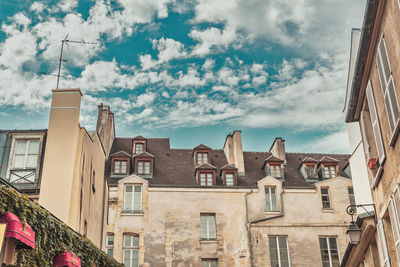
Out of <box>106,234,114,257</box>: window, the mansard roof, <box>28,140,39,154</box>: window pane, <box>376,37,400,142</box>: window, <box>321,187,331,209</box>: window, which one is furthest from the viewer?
the mansard roof

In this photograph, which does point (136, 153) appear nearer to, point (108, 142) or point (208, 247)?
point (108, 142)

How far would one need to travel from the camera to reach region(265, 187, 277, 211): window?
88.2ft

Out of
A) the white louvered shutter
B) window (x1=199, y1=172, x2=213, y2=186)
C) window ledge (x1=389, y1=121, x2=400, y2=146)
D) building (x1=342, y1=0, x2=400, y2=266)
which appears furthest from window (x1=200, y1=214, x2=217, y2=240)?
window ledge (x1=389, y1=121, x2=400, y2=146)

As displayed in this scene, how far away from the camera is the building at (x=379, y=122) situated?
798 centimetres

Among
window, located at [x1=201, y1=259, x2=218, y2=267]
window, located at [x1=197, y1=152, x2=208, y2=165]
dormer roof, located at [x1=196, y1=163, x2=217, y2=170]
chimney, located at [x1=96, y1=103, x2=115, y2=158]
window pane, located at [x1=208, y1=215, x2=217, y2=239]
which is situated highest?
chimney, located at [x1=96, y1=103, x2=115, y2=158]

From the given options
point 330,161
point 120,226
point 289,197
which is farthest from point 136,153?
point 330,161

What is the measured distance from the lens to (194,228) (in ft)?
84.7

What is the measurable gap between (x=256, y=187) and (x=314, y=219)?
3691 millimetres

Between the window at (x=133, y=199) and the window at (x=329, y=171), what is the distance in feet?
37.4

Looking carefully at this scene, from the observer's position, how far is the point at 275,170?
29000mm

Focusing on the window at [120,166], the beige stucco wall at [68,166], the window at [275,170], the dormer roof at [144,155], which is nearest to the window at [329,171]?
the window at [275,170]

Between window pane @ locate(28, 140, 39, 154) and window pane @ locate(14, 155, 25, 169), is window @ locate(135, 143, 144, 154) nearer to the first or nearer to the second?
window pane @ locate(28, 140, 39, 154)

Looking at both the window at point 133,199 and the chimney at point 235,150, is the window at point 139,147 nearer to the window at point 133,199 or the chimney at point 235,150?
the window at point 133,199

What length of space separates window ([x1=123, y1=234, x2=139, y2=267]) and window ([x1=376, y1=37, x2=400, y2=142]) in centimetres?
1880
